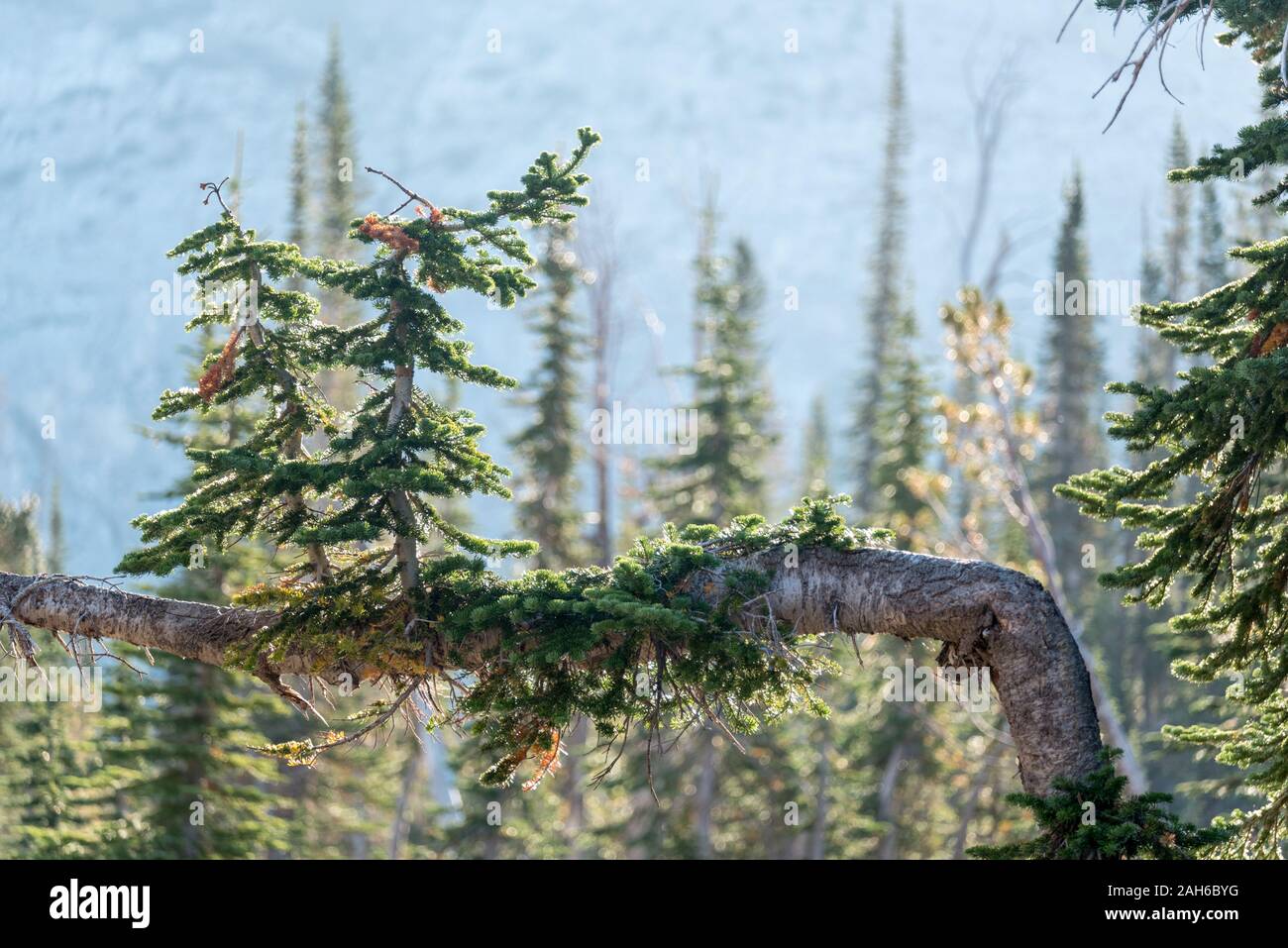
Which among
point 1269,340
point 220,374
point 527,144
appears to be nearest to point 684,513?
point 220,374

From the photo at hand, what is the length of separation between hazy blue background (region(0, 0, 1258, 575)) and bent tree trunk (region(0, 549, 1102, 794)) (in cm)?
8772

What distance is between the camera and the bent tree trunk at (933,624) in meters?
8.82

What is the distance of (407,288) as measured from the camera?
996 centimetres

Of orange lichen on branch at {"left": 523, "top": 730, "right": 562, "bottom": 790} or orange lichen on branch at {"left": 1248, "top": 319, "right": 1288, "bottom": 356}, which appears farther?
orange lichen on branch at {"left": 523, "top": 730, "right": 562, "bottom": 790}

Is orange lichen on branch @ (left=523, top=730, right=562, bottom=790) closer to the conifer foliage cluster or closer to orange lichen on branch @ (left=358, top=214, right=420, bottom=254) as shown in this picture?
orange lichen on branch @ (left=358, top=214, right=420, bottom=254)

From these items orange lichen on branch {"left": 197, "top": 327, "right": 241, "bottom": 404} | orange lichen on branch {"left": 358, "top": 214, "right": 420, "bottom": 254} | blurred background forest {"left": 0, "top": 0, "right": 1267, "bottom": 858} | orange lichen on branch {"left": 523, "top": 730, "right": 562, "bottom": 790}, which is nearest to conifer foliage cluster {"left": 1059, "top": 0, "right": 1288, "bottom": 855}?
blurred background forest {"left": 0, "top": 0, "right": 1267, "bottom": 858}

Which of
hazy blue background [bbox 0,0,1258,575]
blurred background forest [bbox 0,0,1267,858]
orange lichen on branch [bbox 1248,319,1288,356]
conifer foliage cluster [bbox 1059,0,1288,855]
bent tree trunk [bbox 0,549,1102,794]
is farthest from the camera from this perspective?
hazy blue background [bbox 0,0,1258,575]

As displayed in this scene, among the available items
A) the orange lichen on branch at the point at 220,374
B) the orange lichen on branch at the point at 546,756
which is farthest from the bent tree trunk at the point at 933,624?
the orange lichen on branch at the point at 220,374

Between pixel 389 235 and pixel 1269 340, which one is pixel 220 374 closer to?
pixel 389 235

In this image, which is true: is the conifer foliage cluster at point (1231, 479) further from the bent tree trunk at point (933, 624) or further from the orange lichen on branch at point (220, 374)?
the orange lichen on branch at point (220, 374)

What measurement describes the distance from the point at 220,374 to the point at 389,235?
1568 millimetres

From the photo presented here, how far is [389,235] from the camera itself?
32.5 feet

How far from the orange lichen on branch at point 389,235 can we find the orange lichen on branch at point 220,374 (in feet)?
3.99

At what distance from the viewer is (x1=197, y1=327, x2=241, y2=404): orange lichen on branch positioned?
9.95 metres
